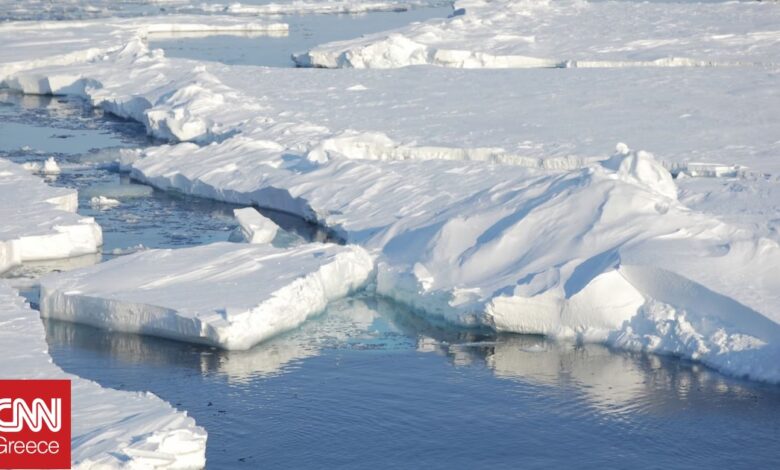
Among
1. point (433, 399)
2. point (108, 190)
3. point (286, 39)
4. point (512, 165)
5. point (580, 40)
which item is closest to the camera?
Answer: point (433, 399)

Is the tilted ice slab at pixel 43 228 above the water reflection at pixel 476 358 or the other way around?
above

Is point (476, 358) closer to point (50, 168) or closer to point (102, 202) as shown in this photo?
point (102, 202)

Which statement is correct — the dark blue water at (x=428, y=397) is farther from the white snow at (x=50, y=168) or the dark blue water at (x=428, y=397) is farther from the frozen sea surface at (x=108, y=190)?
the white snow at (x=50, y=168)

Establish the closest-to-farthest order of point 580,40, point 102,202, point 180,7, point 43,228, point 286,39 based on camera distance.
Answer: point 43,228 → point 102,202 → point 580,40 → point 286,39 → point 180,7

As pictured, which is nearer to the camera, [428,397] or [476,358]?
[428,397]

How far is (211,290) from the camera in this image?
9922mm

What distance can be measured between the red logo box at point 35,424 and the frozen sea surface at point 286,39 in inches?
648

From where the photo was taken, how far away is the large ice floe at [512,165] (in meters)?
9.55

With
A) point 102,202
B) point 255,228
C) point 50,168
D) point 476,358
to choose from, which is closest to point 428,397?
point 476,358

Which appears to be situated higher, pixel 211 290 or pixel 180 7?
pixel 180 7

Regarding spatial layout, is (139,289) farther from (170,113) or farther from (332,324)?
(170,113)

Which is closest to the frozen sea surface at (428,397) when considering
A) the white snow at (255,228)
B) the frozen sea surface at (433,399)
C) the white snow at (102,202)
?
the frozen sea surface at (433,399)

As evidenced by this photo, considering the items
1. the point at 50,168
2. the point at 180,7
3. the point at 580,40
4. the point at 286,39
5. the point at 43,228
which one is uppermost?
the point at 580,40

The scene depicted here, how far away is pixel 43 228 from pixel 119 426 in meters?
4.98
